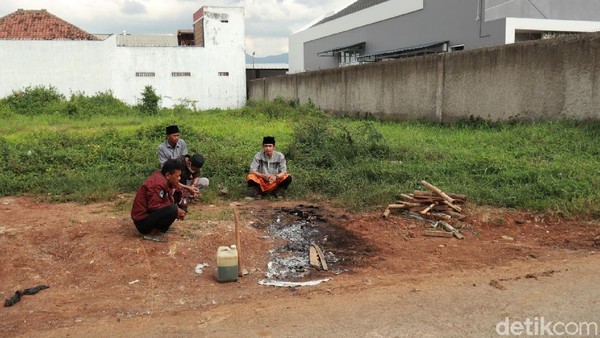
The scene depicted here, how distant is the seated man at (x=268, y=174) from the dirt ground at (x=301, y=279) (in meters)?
0.93

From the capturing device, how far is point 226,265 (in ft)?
15.0

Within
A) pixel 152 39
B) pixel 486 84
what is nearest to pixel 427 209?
pixel 486 84

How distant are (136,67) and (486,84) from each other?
20487 mm

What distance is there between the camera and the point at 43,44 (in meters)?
24.8

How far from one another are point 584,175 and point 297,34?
35.5 meters

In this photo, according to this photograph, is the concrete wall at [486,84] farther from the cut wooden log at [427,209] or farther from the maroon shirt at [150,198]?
the maroon shirt at [150,198]

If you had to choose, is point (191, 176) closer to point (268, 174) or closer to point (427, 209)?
point (268, 174)

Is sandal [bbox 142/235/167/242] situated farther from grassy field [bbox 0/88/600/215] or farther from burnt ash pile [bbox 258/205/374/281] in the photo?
grassy field [bbox 0/88/600/215]

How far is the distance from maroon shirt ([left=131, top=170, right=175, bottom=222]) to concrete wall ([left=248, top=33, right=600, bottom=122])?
8.68 meters

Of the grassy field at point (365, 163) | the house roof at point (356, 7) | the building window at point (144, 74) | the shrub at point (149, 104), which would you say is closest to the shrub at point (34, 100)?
the shrub at point (149, 104)

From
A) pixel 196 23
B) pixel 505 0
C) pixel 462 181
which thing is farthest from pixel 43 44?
pixel 462 181

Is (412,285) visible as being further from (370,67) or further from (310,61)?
(310,61)

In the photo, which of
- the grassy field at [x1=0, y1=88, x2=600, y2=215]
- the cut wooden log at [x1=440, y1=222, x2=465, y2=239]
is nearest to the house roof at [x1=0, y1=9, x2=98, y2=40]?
the grassy field at [x1=0, y1=88, x2=600, y2=215]

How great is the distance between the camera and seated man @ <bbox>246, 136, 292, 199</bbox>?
7879 mm
